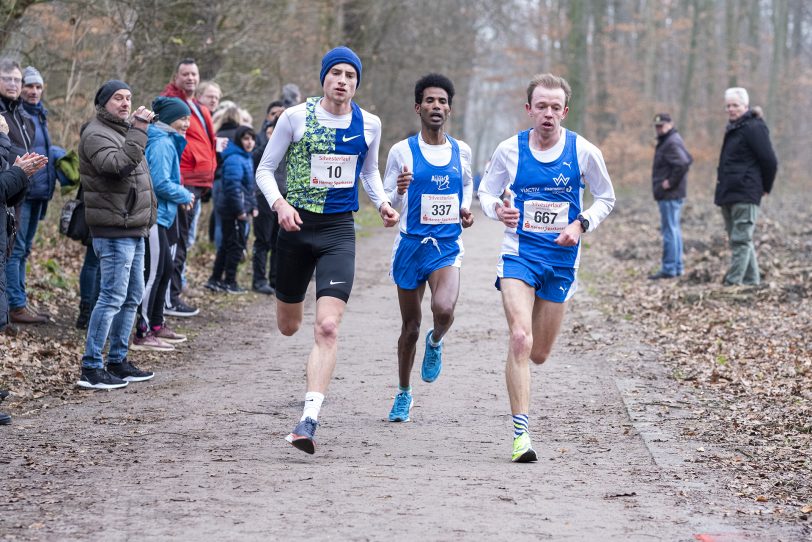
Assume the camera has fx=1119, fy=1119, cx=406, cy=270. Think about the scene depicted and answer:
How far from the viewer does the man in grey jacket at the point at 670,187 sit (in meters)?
16.1

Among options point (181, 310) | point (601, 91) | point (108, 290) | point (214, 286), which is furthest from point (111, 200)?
point (601, 91)

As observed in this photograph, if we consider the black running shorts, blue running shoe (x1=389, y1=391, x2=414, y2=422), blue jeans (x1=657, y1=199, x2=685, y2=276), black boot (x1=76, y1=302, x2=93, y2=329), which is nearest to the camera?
the black running shorts

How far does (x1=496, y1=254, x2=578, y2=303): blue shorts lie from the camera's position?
6898mm

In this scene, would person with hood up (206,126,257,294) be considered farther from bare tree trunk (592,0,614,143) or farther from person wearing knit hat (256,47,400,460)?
bare tree trunk (592,0,614,143)

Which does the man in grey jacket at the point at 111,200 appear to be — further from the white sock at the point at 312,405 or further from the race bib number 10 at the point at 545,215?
the race bib number 10 at the point at 545,215

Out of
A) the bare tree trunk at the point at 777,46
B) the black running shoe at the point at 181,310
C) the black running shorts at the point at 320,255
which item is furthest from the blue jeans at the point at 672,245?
the bare tree trunk at the point at 777,46

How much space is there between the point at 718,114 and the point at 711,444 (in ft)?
133

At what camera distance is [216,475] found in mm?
5766

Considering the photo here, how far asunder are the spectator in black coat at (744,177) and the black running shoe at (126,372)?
8.05m

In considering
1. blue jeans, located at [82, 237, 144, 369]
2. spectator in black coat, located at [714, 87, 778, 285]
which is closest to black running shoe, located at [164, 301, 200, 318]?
blue jeans, located at [82, 237, 144, 369]

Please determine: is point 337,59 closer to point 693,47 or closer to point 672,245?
point 672,245

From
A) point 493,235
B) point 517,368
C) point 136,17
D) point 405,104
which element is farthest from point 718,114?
point 517,368

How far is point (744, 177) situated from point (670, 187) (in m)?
2.54

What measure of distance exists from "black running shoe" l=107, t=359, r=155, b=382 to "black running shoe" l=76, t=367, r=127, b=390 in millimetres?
236
